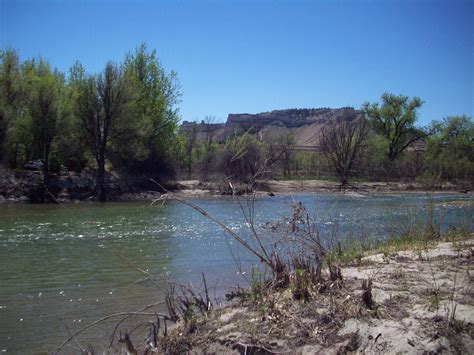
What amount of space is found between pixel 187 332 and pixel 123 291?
391 centimetres

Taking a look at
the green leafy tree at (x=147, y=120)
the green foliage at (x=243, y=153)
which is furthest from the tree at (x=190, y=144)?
the green foliage at (x=243, y=153)

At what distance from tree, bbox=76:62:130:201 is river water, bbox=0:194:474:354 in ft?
55.8

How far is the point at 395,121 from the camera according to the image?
7088 centimetres

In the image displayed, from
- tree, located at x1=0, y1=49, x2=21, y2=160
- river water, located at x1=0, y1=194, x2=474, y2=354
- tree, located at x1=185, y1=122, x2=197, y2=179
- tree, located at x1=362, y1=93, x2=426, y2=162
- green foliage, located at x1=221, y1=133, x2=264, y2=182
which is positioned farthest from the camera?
tree, located at x1=362, y1=93, x2=426, y2=162

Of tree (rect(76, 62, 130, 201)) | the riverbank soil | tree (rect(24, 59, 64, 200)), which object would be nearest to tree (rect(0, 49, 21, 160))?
tree (rect(24, 59, 64, 200))

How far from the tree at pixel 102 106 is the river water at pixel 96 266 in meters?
17.0

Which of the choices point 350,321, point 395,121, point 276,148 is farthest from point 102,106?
point 395,121

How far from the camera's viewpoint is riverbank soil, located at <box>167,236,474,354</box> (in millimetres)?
3770

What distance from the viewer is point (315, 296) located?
4.71 m

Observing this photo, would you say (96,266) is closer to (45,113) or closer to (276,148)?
(276,148)

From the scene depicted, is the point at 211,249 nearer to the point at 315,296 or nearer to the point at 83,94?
the point at 315,296

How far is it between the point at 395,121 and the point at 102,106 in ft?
166

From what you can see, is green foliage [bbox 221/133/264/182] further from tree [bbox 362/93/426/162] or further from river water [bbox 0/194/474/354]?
tree [bbox 362/93/426/162]

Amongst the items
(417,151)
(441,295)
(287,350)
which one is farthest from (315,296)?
(417,151)
